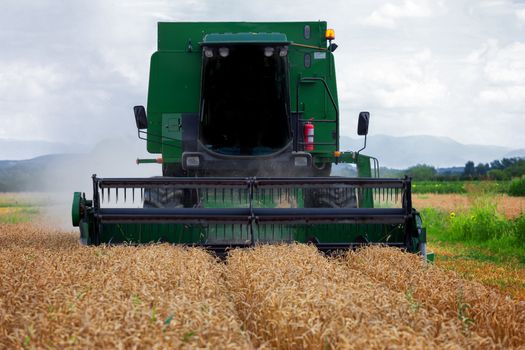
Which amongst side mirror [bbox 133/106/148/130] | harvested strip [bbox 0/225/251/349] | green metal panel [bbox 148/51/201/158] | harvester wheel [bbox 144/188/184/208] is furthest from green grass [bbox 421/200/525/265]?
harvested strip [bbox 0/225/251/349]

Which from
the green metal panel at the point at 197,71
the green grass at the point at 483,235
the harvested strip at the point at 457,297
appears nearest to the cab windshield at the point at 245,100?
the green metal panel at the point at 197,71

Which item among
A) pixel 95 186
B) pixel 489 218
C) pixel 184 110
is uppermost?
pixel 184 110

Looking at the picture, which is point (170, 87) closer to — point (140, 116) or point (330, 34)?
point (140, 116)

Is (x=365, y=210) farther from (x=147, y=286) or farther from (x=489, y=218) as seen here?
(x=489, y=218)

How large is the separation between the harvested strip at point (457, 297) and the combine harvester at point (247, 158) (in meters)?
1.62

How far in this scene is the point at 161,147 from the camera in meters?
10.6

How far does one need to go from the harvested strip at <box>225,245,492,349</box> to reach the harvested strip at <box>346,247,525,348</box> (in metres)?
0.21

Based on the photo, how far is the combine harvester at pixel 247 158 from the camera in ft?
28.6

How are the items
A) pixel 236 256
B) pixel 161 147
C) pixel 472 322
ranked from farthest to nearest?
pixel 161 147
pixel 236 256
pixel 472 322

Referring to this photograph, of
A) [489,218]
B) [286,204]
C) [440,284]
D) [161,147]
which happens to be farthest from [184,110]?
[489,218]

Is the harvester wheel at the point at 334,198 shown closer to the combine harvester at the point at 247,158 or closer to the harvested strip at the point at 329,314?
the combine harvester at the point at 247,158

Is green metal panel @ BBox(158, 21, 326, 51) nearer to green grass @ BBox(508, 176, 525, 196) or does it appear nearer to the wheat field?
the wheat field

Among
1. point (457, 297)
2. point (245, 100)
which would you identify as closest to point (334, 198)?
point (245, 100)

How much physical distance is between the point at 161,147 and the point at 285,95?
1836mm
